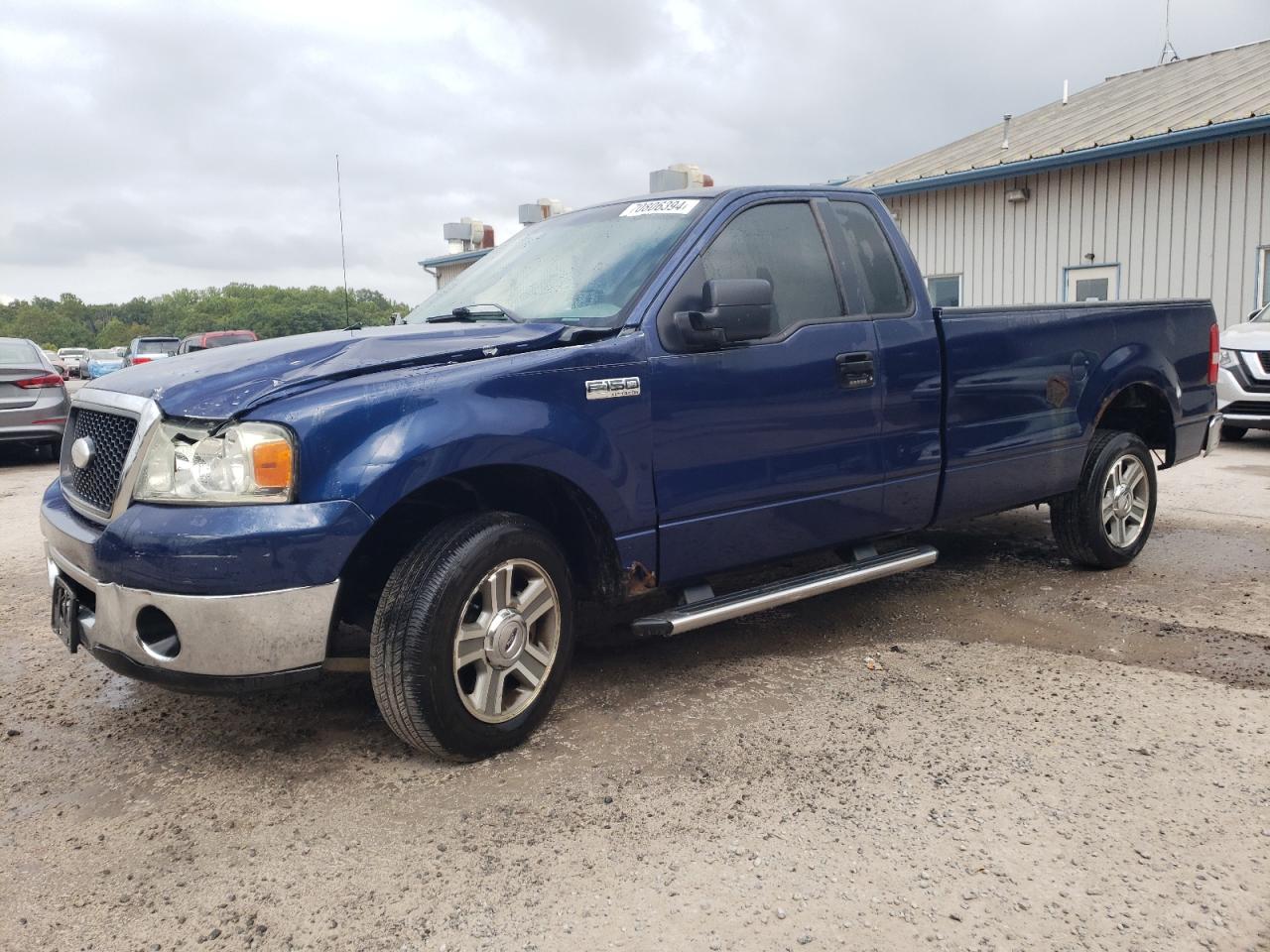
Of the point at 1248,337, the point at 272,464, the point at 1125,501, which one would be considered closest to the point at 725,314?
the point at 272,464

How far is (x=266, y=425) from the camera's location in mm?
3020

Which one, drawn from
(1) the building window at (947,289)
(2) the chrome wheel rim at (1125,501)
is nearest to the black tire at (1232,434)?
(1) the building window at (947,289)

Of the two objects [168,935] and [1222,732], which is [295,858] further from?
[1222,732]

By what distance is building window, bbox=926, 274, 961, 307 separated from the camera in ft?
57.1

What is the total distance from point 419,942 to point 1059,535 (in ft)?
14.4

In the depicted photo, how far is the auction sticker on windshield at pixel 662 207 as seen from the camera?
4215 mm

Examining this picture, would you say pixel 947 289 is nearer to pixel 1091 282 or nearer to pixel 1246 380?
pixel 1091 282

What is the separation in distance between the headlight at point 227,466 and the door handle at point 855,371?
7.37 ft

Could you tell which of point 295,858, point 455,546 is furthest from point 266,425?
point 295,858

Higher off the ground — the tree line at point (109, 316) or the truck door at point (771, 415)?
the tree line at point (109, 316)

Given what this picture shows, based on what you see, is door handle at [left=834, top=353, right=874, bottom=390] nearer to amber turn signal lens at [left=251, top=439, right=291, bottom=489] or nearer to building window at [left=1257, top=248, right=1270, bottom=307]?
amber turn signal lens at [left=251, top=439, right=291, bottom=489]

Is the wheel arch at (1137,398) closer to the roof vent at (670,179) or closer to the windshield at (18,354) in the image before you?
the roof vent at (670,179)

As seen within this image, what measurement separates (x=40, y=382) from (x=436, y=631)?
10.1m

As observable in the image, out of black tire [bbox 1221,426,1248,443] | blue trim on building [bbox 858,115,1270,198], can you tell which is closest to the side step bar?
black tire [bbox 1221,426,1248,443]
